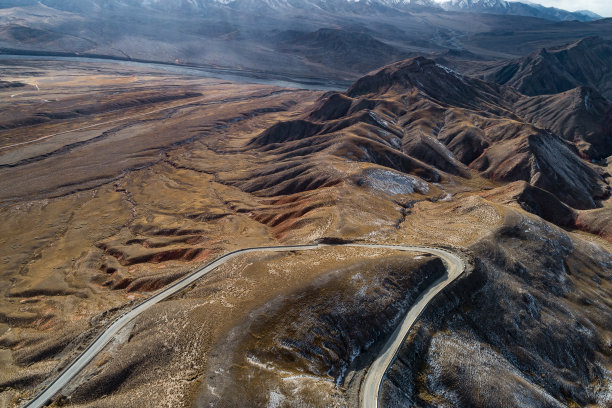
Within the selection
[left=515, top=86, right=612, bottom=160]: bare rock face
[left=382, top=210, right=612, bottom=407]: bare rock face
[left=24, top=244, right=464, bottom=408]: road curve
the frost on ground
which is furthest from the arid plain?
[left=515, top=86, right=612, bottom=160]: bare rock face

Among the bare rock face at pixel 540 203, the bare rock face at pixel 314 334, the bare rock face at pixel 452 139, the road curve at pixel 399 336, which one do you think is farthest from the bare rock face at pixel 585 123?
the bare rock face at pixel 314 334

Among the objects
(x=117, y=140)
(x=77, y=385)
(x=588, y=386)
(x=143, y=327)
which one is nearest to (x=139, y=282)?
(x=143, y=327)

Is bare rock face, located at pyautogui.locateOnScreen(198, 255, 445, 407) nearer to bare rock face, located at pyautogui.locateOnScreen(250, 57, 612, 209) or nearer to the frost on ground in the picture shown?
the frost on ground

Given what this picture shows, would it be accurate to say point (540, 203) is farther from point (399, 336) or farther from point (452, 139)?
point (399, 336)

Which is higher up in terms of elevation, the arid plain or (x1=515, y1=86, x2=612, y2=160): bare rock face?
(x1=515, y1=86, x2=612, y2=160): bare rock face

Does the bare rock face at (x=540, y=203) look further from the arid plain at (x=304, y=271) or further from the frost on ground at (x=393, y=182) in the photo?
the frost on ground at (x=393, y=182)
